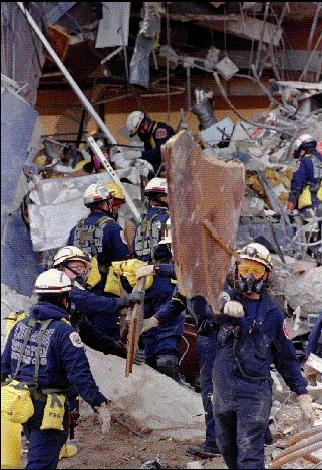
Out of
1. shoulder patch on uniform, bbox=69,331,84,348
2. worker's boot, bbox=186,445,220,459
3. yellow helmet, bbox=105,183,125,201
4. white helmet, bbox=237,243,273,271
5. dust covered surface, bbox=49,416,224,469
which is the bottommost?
dust covered surface, bbox=49,416,224,469

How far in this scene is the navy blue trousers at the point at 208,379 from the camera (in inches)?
340

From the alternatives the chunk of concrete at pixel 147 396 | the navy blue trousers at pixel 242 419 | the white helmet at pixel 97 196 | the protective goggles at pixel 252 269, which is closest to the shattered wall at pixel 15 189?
the white helmet at pixel 97 196

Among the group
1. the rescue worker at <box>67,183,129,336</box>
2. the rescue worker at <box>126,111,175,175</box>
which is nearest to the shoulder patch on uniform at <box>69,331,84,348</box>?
the rescue worker at <box>67,183,129,336</box>

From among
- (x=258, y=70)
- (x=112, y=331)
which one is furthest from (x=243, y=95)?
(x=112, y=331)

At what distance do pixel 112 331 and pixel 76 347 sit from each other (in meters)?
3.09

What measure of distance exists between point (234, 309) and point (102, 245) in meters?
3.53

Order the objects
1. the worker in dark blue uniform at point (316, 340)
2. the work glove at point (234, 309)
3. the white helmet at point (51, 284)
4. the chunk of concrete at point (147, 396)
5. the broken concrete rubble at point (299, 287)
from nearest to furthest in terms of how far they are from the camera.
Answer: the work glove at point (234, 309) < the white helmet at point (51, 284) < the chunk of concrete at point (147, 396) < the worker in dark blue uniform at point (316, 340) < the broken concrete rubble at point (299, 287)

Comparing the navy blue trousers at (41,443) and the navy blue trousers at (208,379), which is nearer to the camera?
the navy blue trousers at (41,443)

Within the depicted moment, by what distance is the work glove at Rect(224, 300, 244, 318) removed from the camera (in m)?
7.09

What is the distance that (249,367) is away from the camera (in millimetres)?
7383

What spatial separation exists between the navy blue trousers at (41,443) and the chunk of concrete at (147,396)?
2325 mm

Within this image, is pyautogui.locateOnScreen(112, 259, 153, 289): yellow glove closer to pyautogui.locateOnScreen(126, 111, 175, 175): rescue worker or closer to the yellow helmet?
the yellow helmet

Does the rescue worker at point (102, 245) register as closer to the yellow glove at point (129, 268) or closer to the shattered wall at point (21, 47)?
the yellow glove at point (129, 268)

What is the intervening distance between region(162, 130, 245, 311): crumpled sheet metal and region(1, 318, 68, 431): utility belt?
127 centimetres
